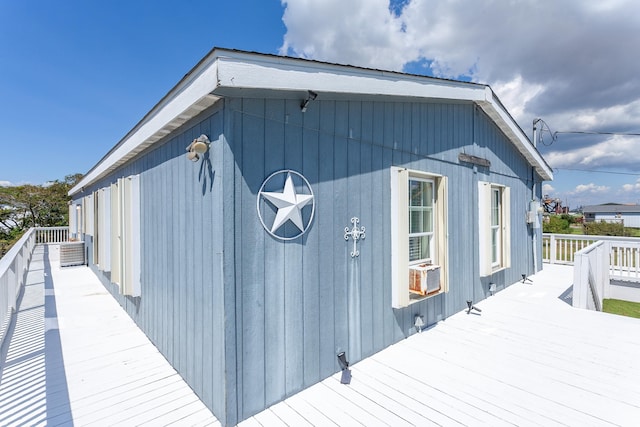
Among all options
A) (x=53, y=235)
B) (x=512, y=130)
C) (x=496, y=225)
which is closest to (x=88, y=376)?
(x=496, y=225)

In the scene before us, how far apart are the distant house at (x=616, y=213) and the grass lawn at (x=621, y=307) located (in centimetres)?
4449

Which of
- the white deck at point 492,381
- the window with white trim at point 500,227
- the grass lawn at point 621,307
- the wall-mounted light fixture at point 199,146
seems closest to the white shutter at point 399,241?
the white deck at point 492,381

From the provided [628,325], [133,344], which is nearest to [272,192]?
[133,344]

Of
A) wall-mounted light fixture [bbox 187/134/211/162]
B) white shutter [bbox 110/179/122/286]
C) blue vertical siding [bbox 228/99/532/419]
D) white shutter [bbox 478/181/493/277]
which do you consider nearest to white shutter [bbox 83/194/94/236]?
white shutter [bbox 110/179/122/286]

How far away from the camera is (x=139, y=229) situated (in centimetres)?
357

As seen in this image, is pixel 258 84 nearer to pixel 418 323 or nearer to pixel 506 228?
pixel 418 323

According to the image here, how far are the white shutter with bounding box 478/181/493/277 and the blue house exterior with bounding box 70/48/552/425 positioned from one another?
53 centimetres

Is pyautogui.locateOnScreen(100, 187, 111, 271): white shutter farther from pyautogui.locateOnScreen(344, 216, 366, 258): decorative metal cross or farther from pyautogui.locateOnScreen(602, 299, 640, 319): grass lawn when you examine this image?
pyautogui.locateOnScreen(602, 299, 640, 319): grass lawn

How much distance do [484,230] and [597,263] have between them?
8.18 feet

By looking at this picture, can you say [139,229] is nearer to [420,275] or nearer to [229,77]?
[229,77]

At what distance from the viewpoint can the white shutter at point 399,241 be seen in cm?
298

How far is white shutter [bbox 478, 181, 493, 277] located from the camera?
15.0 ft

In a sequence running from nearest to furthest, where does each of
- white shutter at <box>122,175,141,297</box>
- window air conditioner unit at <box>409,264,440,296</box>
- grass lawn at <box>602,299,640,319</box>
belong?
window air conditioner unit at <box>409,264,440,296</box>
white shutter at <box>122,175,141,297</box>
grass lawn at <box>602,299,640,319</box>

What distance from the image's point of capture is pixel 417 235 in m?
3.54
